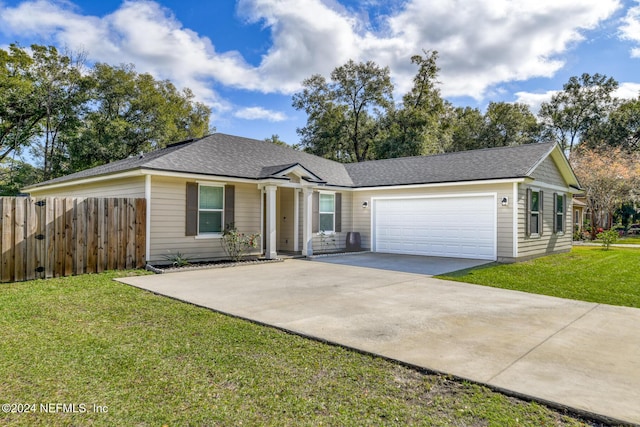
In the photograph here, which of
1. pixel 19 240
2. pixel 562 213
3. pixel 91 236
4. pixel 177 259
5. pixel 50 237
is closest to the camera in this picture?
pixel 19 240

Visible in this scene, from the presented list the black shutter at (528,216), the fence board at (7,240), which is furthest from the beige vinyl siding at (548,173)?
the fence board at (7,240)

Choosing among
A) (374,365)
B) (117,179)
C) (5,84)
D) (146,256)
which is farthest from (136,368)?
(5,84)

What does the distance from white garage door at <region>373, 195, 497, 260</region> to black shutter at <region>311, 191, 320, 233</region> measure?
248 cm

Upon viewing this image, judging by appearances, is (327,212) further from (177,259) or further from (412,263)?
(177,259)

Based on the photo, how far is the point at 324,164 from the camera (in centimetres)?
1692

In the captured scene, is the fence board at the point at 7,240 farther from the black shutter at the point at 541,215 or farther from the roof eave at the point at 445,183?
the black shutter at the point at 541,215

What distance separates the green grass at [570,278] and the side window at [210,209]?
679 centimetres

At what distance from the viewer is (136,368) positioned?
3482 millimetres

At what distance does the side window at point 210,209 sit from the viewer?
11.0 meters

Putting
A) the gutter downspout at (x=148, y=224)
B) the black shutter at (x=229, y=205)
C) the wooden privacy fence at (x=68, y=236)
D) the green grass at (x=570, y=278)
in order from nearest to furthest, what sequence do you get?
the green grass at (x=570, y=278)
the wooden privacy fence at (x=68, y=236)
the gutter downspout at (x=148, y=224)
the black shutter at (x=229, y=205)

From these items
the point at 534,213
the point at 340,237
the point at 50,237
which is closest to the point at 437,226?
the point at 534,213

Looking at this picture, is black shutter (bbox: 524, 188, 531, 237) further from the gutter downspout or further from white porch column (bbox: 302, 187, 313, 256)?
the gutter downspout

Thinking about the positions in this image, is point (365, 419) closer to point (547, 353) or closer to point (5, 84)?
point (547, 353)

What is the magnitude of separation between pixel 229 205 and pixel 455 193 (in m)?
7.60
